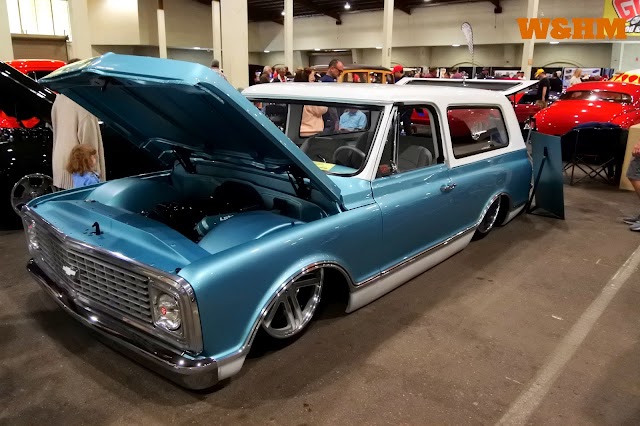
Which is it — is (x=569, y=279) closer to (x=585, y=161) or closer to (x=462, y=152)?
(x=462, y=152)

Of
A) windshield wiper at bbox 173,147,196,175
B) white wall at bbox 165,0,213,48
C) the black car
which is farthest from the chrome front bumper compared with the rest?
white wall at bbox 165,0,213,48

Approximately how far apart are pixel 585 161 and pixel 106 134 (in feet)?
24.4

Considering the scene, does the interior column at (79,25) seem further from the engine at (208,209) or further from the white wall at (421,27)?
the white wall at (421,27)

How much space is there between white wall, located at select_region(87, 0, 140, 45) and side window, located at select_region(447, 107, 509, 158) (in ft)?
71.2

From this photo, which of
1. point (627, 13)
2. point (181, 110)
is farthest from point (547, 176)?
point (627, 13)

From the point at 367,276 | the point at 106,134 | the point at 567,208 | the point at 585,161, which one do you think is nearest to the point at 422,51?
the point at 585,161

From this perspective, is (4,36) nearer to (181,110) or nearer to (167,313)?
(181,110)

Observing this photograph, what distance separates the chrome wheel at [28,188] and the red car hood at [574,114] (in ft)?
28.8

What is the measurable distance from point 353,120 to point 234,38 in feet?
25.7

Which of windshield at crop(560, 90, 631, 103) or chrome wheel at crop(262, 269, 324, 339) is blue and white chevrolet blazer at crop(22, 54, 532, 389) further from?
windshield at crop(560, 90, 631, 103)

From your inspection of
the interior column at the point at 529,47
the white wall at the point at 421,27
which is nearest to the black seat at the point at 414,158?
the interior column at the point at 529,47

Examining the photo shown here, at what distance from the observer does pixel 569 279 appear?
4.08m

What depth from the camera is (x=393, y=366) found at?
9.17ft

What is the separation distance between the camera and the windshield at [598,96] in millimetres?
9609
